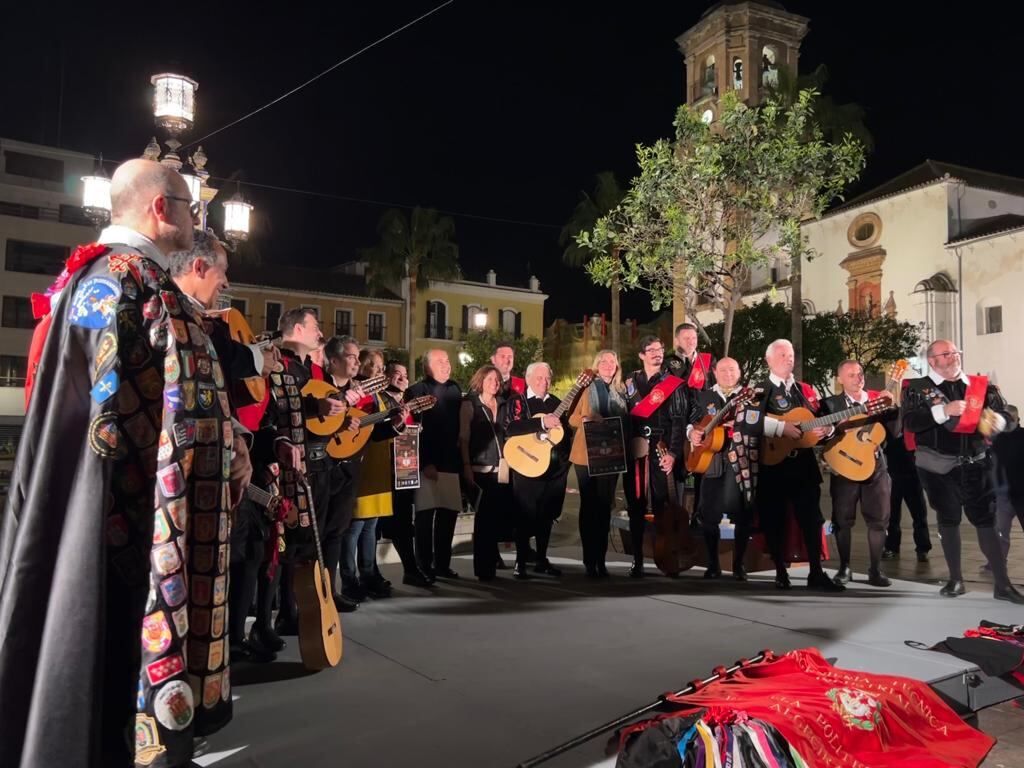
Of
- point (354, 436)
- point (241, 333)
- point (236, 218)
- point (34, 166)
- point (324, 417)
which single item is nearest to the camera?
point (241, 333)

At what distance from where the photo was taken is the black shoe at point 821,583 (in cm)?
646

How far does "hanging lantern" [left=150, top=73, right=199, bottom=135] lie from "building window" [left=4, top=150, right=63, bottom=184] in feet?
131

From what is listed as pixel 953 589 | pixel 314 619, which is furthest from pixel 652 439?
pixel 314 619

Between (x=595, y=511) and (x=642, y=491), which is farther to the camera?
(x=642, y=491)

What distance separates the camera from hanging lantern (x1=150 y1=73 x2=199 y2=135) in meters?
8.04

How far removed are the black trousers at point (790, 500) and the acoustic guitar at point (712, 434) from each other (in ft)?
1.42

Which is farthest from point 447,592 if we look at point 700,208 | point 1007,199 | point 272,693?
point 1007,199

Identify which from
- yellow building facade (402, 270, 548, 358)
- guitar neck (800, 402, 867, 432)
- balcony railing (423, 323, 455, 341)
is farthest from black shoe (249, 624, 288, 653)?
balcony railing (423, 323, 455, 341)

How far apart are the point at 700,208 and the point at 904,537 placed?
7.07 metres

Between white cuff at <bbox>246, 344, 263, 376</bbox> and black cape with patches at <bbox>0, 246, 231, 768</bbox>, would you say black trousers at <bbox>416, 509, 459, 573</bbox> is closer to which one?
white cuff at <bbox>246, 344, 263, 376</bbox>

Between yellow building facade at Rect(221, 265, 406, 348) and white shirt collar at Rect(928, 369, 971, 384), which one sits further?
yellow building facade at Rect(221, 265, 406, 348)

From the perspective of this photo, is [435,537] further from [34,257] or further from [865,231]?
[34,257]

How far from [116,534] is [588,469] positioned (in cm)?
507

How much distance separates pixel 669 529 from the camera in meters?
7.06
